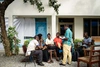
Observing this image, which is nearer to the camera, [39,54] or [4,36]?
[39,54]

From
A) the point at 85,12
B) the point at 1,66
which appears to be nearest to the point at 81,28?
the point at 85,12

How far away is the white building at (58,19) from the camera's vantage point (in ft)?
47.2

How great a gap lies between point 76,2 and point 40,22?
11.7 ft

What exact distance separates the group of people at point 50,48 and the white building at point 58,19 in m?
2.89

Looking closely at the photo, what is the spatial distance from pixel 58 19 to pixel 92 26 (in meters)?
2.82

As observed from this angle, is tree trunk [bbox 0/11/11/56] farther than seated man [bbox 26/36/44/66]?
Yes

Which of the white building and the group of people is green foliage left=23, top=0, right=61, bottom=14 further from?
the group of people

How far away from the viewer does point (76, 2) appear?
14.4m

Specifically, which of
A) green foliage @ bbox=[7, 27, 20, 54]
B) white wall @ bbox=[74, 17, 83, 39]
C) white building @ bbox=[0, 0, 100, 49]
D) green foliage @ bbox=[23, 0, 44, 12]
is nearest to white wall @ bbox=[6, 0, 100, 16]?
white building @ bbox=[0, 0, 100, 49]

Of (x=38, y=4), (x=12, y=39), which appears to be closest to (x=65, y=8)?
(x=38, y=4)

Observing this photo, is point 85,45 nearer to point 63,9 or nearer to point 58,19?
point 63,9

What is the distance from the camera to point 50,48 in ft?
36.4

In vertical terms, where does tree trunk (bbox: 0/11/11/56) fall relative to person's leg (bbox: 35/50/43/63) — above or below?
above

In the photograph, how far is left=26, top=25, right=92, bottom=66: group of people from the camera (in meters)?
9.98
